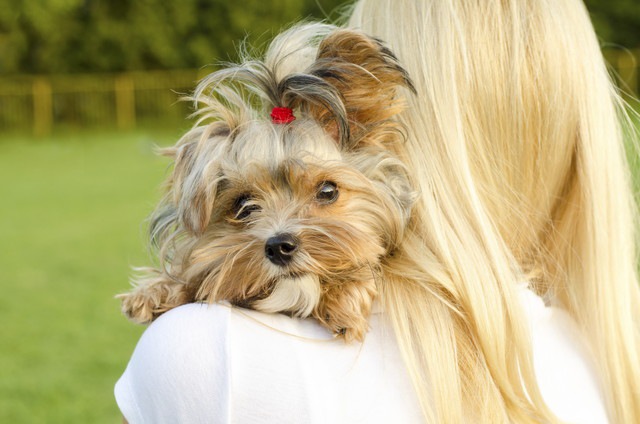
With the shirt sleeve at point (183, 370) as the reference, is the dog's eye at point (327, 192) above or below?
above

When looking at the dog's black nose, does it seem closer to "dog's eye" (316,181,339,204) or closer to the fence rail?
"dog's eye" (316,181,339,204)

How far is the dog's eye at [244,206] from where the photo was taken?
8.28 ft

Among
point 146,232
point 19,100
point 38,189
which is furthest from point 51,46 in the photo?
point 146,232

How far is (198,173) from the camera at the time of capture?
94.1 inches

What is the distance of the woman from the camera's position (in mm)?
1861

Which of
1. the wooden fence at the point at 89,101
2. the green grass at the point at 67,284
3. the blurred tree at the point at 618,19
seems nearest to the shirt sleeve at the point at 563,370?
the green grass at the point at 67,284

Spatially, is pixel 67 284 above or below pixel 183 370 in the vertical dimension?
below

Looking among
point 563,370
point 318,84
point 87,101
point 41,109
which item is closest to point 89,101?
point 87,101

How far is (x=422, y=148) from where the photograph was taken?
7.63 feet

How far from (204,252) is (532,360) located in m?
1.01

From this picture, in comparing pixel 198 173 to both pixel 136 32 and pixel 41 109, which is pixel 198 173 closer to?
pixel 41 109

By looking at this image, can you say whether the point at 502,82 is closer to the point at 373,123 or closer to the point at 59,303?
the point at 373,123

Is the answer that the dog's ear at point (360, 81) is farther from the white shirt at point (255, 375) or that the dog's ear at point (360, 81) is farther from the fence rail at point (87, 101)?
the fence rail at point (87, 101)

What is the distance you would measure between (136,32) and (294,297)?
29.9 meters
